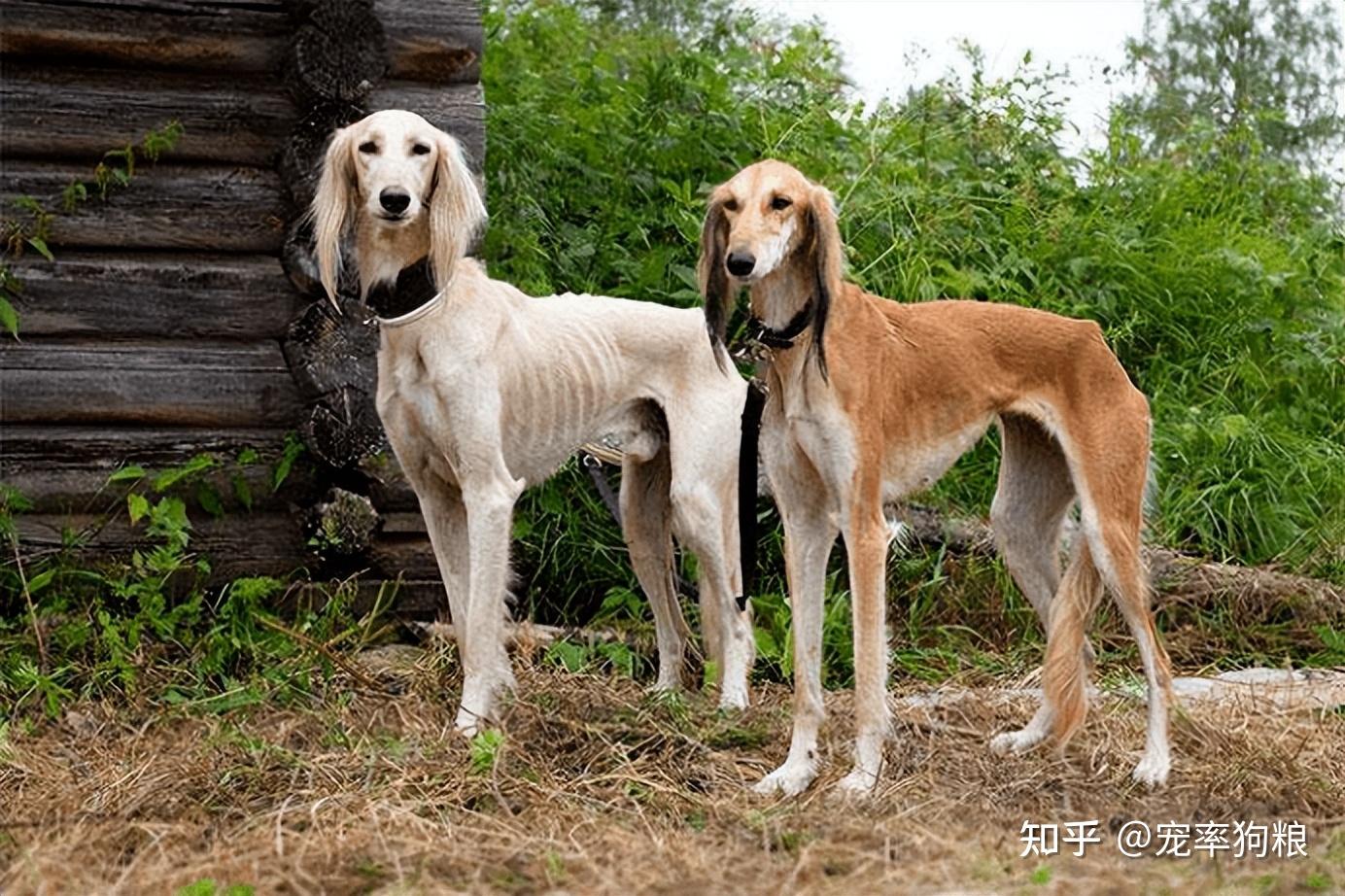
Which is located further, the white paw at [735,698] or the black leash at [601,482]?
the black leash at [601,482]

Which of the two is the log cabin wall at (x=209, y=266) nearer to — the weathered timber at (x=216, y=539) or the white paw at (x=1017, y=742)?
the weathered timber at (x=216, y=539)

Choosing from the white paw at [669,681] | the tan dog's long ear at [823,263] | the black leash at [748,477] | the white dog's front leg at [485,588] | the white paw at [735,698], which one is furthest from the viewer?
the white paw at [669,681]

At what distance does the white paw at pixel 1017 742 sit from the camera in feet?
17.1

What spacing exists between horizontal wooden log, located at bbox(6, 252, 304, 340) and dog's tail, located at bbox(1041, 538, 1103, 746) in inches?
113

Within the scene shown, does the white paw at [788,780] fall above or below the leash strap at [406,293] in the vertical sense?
below

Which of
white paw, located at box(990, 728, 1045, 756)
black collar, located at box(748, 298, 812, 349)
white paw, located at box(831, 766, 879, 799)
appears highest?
black collar, located at box(748, 298, 812, 349)

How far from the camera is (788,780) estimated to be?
15.7ft

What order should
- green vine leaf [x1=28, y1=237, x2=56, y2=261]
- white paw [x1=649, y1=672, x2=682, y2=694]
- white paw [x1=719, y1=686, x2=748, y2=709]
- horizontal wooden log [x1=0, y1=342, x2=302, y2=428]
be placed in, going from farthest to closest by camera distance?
horizontal wooden log [x1=0, y1=342, x2=302, y2=428]
green vine leaf [x1=28, y1=237, x2=56, y2=261]
white paw [x1=649, y1=672, x2=682, y2=694]
white paw [x1=719, y1=686, x2=748, y2=709]

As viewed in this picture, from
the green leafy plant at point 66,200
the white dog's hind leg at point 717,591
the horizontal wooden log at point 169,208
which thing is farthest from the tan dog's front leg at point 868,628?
the green leafy plant at point 66,200

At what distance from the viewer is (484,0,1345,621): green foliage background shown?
766 cm

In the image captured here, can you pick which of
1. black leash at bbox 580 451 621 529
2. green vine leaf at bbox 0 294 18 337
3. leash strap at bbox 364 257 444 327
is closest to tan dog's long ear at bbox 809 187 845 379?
leash strap at bbox 364 257 444 327

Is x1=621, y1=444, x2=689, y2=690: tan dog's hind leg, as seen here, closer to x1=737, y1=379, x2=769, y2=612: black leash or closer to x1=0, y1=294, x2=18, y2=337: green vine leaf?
x1=737, y1=379, x2=769, y2=612: black leash

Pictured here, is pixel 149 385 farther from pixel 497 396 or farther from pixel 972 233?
pixel 972 233

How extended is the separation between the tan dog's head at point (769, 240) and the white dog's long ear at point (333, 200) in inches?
39.9
